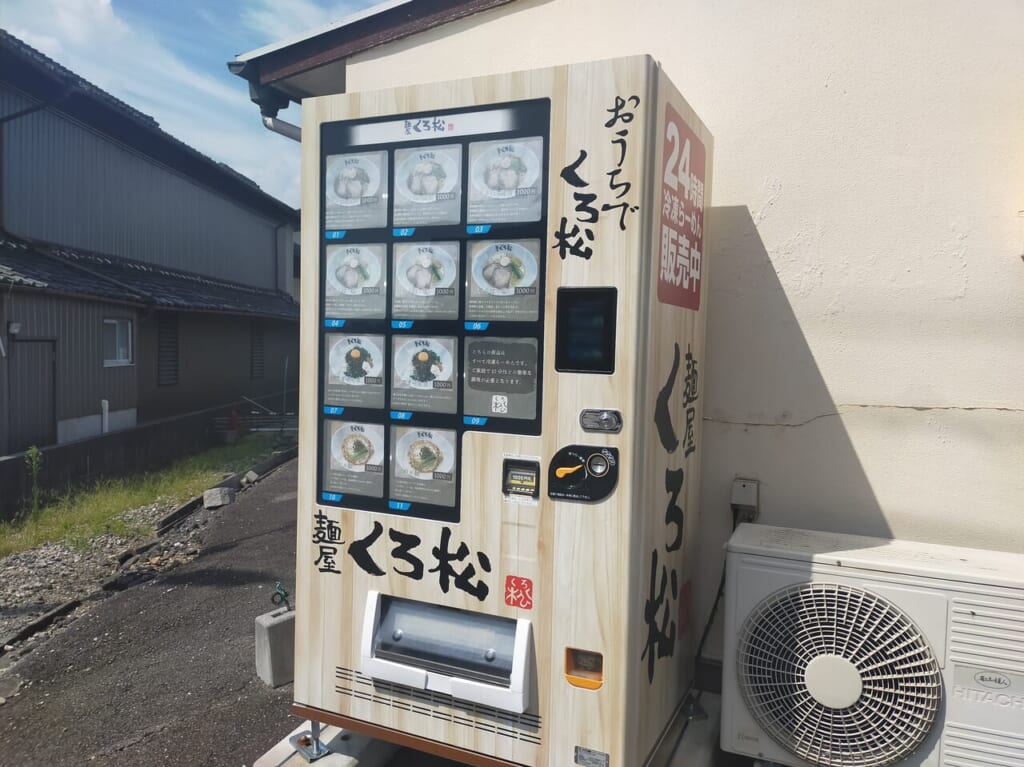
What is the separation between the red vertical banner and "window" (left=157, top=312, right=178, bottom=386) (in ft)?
40.3

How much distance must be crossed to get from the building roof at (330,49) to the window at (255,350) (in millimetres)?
12804

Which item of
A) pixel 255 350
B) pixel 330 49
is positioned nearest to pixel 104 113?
pixel 255 350

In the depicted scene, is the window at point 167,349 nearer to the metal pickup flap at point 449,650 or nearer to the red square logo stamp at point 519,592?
the metal pickup flap at point 449,650

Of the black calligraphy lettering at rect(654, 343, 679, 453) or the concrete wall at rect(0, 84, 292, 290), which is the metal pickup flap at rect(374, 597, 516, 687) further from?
the concrete wall at rect(0, 84, 292, 290)

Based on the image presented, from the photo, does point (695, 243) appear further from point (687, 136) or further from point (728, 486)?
point (728, 486)

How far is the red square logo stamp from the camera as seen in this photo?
2451 millimetres

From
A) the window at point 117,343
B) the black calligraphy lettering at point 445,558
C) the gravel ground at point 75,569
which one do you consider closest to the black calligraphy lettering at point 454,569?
the black calligraphy lettering at point 445,558

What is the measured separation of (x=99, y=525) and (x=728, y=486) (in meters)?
6.80

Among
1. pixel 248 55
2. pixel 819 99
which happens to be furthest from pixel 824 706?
pixel 248 55

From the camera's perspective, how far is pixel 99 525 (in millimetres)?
7379

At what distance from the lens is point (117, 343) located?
11.5 meters

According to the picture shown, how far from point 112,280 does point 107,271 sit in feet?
2.63

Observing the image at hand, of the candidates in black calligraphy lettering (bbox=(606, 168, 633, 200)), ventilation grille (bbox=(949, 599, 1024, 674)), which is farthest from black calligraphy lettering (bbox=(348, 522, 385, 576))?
ventilation grille (bbox=(949, 599, 1024, 674))

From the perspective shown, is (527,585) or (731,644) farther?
(731,644)
